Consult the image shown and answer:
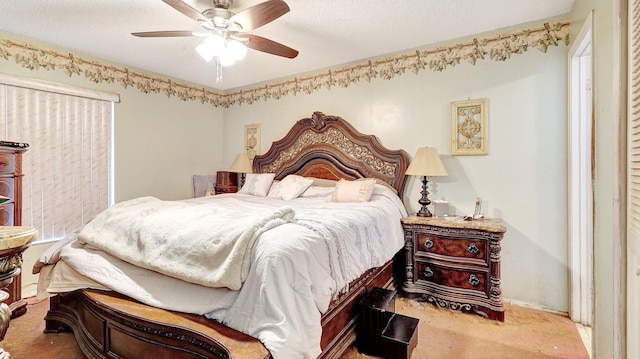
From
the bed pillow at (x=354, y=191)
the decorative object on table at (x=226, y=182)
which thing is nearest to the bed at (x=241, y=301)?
the bed pillow at (x=354, y=191)

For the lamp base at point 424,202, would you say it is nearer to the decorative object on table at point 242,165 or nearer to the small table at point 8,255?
the decorative object on table at point 242,165

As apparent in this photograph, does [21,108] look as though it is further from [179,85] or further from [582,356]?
[582,356]

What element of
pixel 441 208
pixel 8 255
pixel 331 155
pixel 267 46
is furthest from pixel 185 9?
pixel 441 208

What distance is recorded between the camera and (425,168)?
2.82 meters

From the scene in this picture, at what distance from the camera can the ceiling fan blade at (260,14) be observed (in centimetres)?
185

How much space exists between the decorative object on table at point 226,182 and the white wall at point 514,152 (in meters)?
2.47

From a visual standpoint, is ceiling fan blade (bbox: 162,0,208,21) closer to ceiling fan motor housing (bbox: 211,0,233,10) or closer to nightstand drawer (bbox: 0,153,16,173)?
ceiling fan motor housing (bbox: 211,0,233,10)

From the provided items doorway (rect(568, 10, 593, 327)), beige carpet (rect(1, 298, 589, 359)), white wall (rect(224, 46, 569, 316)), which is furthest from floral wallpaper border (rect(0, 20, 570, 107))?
beige carpet (rect(1, 298, 589, 359))

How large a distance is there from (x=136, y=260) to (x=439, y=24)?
2.98 m

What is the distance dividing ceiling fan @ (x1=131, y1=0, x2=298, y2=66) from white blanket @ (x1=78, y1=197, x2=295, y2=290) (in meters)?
1.19

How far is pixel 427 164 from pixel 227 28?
2.05 m

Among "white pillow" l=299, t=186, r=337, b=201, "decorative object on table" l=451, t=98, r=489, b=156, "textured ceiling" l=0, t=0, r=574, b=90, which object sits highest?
"textured ceiling" l=0, t=0, r=574, b=90

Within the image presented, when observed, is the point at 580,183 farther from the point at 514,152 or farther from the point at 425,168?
the point at 425,168

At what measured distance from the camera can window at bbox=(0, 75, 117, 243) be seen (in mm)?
2910
